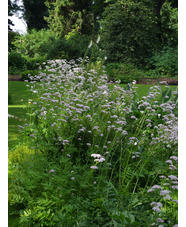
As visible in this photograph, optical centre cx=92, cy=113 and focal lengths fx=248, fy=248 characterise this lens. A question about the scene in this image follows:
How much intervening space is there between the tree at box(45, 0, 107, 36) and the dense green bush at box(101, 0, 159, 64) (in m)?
0.91

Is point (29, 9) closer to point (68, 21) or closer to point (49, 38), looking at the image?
point (49, 38)

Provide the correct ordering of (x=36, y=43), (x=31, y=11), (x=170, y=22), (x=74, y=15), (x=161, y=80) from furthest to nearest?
(x=74, y=15) → (x=36, y=43) → (x=161, y=80) → (x=170, y=22) → (x=31, y=11)

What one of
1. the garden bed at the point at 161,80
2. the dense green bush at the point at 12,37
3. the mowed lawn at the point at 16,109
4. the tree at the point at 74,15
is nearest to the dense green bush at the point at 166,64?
the garden bed at the point at 161,80

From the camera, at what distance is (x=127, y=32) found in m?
10.8

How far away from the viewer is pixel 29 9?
6.16 metres

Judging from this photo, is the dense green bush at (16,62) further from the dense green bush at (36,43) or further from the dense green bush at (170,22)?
the dense green bush at (170,22)

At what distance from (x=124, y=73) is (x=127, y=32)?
2.47 meters

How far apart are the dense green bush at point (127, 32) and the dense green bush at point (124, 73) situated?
634 mm

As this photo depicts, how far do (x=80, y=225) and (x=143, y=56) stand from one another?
9453 mm

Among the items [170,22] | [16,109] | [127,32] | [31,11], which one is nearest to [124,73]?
[127,32]

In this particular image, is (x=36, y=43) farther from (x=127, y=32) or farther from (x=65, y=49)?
(x=127, y=32)

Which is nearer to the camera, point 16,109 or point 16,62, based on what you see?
point 16,109

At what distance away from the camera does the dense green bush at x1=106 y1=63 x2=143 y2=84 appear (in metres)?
8.84
